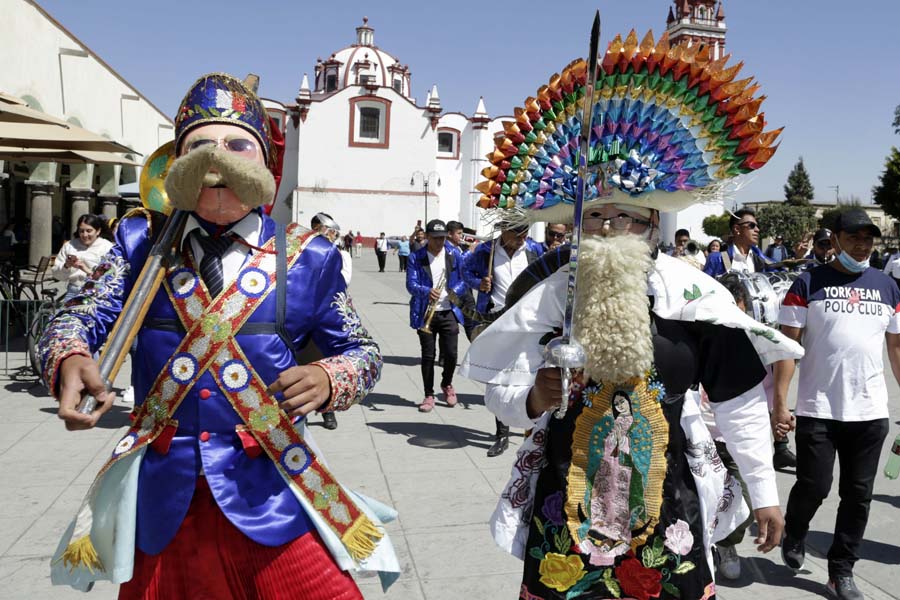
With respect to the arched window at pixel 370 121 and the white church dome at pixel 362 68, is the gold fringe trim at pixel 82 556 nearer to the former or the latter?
the arched window at pixel 370 121

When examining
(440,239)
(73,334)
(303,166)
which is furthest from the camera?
(303,166)

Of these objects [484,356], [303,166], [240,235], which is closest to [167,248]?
[240,235]

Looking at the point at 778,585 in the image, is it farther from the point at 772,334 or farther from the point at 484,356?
the point at 484,356

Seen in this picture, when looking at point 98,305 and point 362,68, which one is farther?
point 362,68

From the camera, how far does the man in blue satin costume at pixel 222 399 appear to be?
87.0 inches

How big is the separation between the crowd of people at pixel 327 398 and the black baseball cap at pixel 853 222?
2.08 metres

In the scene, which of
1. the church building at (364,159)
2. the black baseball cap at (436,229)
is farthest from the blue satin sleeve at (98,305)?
the church building at (364,159)

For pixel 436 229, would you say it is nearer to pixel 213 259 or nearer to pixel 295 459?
pixel 213 259

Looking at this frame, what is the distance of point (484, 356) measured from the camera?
2.48 m

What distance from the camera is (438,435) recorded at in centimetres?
716

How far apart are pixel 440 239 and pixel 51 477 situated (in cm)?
449

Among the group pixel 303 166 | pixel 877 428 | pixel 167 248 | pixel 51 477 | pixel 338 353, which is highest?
pixel 303 166

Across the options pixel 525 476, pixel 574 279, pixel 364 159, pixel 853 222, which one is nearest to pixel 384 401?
pixel 853 222

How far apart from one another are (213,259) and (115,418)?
18.5 ft
